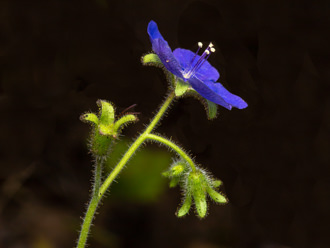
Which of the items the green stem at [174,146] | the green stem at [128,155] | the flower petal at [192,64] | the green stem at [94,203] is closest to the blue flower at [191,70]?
the flower petal at [192,64]

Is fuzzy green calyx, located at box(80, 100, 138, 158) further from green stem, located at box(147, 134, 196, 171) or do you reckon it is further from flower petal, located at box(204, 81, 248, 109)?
flower petal, located at box(204, 81, 248, 109)

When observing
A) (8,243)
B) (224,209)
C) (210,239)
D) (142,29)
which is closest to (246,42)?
(142,29)

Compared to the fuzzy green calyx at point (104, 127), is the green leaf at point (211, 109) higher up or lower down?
higher up

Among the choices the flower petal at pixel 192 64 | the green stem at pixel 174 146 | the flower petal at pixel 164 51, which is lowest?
the green stem at pixel 174 146

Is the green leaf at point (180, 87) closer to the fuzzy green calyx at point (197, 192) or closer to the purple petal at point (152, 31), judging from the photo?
the purple petal at point (152, 31)

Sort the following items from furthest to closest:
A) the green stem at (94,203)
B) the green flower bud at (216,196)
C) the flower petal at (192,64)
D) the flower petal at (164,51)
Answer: the flower petal at (192,64)
the green flower bud at (216,196)
the green stem at (94,203)
the flower petal at (164,51)

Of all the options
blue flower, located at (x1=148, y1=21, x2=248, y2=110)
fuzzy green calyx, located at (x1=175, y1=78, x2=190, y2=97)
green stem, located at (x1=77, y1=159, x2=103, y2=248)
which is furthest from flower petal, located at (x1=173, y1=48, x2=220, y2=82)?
green stem, located at (x1=77, y1=159, x2=103, y2=248)

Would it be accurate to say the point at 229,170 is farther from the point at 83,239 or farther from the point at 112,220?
the point at 83,239
